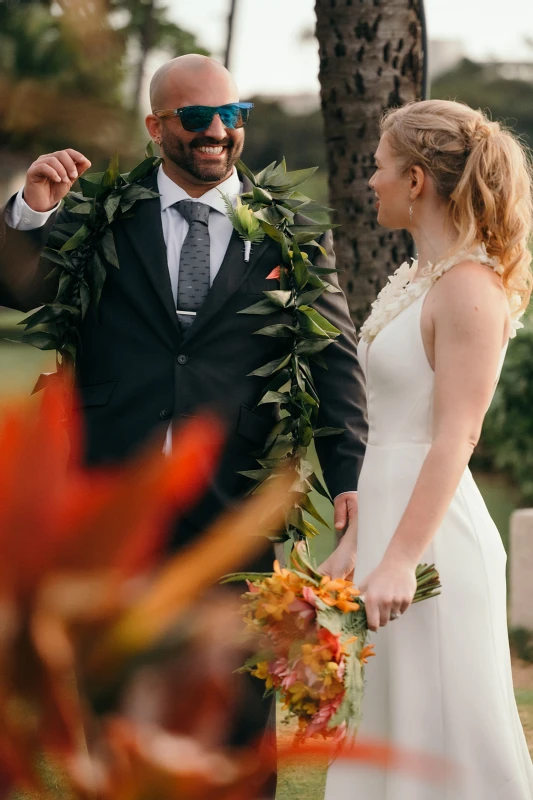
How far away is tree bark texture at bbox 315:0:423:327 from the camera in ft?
16.1

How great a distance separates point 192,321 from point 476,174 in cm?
92

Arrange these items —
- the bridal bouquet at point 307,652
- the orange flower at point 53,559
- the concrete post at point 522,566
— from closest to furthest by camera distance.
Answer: the orange flower at point 53,559 → the bridal bouquet at point 307,652 → the concrete post at point 522,566

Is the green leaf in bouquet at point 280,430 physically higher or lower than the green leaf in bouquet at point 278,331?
lower

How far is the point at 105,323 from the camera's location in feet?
9.53

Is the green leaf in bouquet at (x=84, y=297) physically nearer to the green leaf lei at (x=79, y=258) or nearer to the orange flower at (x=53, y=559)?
the green leaf lei at (x=79, y=258)

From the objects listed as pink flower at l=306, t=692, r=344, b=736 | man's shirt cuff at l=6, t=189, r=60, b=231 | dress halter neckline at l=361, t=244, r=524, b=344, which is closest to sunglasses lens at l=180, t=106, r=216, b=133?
man's shirt cuff at l=6, t=189, r=60, b=231

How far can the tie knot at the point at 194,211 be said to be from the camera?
2947mm

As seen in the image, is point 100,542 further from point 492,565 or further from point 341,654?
point 492,565

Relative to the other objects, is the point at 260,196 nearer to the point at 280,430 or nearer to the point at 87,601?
the point at 280,430

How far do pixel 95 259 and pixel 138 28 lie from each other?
1803cm

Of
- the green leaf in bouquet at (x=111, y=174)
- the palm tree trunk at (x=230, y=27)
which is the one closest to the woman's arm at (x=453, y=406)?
the green leaf in bouquet at (x=111, y=174)

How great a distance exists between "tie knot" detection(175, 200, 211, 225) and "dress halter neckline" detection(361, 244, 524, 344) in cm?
61

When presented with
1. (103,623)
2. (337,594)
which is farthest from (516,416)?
(103,623)

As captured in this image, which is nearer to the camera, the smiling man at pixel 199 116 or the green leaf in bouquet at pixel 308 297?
the smiling man at pixel 199 116
